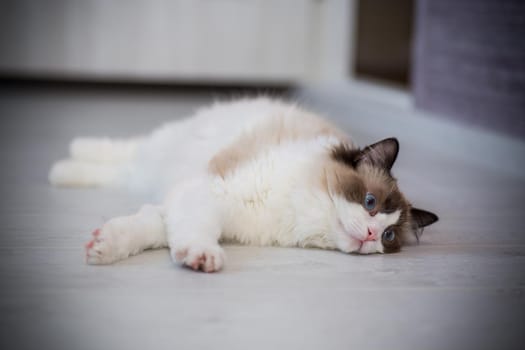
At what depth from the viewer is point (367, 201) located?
5.44ft

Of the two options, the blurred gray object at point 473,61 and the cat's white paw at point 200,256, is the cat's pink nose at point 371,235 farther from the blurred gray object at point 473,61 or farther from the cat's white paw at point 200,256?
the blurred gray object at point 473,61

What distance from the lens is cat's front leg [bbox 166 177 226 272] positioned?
1.51 metres

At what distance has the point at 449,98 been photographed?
350 cm

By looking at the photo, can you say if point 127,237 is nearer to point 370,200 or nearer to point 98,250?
point 98,250

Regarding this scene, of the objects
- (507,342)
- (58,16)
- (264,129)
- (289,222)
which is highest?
(58,16)

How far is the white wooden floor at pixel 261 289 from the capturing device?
1.23 m

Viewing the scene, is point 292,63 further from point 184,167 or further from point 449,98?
point 184,167

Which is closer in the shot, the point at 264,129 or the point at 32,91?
the point at 264,129

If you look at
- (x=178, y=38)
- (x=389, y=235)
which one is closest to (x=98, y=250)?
(x=389, y=235)

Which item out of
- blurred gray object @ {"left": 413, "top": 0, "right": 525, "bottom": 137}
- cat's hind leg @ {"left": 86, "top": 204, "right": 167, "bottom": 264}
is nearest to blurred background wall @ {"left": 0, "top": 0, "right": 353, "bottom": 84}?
blurred gray object @ {"left": 413, "top": 0, "right": 525, "bottom": 137}

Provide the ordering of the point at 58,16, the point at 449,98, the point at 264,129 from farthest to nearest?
the point at 58,16
the point at 449,98
the point at 264,129

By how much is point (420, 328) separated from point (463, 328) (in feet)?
0.31

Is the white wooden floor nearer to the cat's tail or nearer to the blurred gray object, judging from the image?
the cat's tail

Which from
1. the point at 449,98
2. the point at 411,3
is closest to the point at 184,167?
the point at 449,98
